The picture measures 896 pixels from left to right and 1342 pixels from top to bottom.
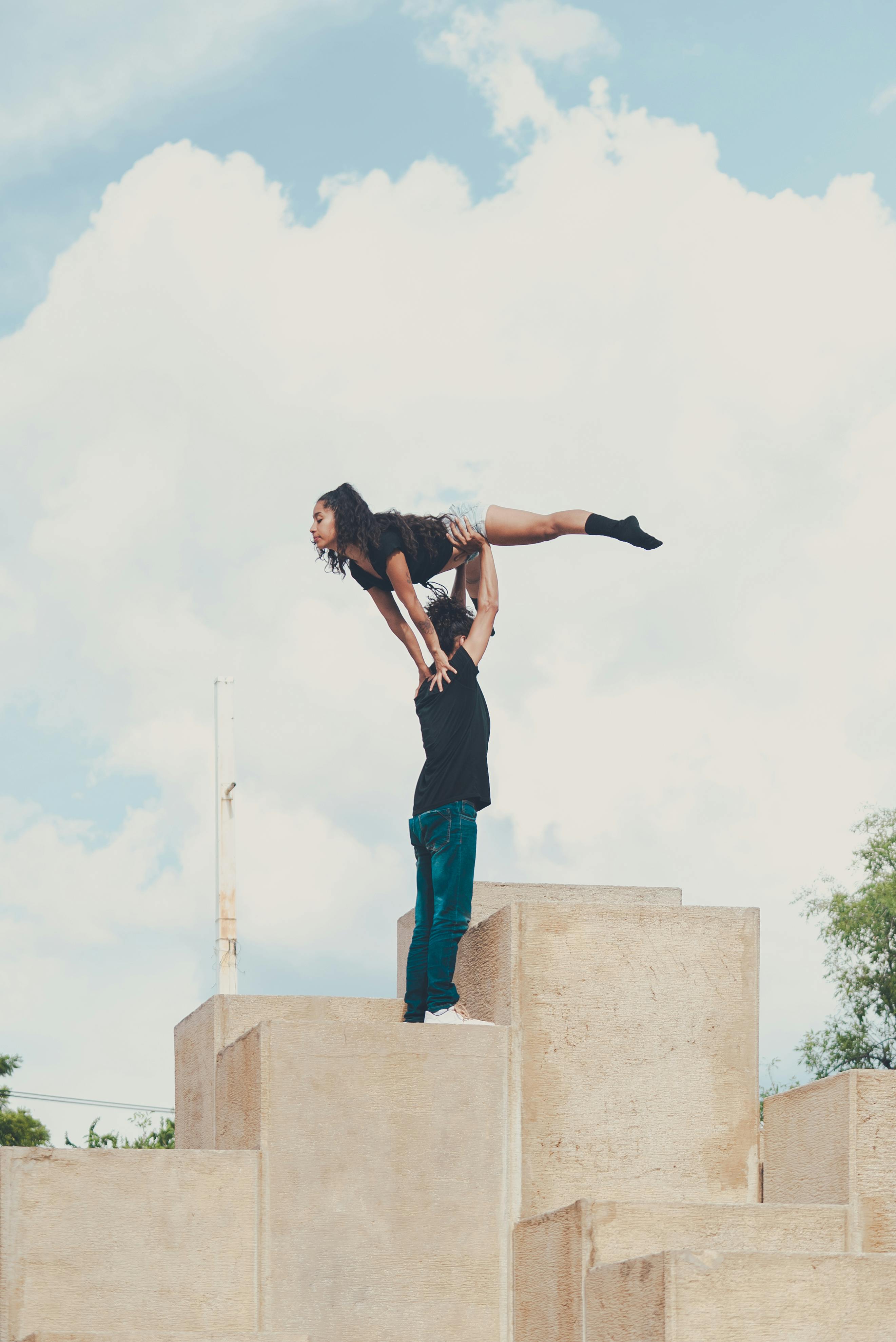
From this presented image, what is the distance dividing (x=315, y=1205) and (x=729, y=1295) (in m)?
2.31

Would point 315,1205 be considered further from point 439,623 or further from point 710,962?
A: point 439,623

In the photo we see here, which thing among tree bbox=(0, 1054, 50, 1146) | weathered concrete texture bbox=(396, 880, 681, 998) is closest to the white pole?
weathered concrete texture bbox=(396, 880, 681, 998)

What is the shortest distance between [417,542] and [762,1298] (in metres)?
4.64

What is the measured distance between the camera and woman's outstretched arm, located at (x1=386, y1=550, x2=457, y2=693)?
974 cm

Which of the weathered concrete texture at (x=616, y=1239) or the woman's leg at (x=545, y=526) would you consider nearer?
the weathered concrete texture at (x=616, y=1239)

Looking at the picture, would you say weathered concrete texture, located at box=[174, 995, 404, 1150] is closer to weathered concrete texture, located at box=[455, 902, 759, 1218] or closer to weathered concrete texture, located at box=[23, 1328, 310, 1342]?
weathered concrete texture, located at box=[455, 902, 759, 1218]

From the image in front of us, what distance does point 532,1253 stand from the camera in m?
8.50

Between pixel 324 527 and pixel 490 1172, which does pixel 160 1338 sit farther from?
pixel 324 527

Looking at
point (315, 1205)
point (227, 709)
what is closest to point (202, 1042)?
point (315, 1205)

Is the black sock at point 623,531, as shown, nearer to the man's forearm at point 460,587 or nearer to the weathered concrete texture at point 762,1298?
the man's forearm at point 460,587

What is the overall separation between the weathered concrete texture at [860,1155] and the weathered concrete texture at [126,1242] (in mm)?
2851

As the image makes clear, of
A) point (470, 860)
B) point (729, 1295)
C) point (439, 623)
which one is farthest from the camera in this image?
point (439, 623)

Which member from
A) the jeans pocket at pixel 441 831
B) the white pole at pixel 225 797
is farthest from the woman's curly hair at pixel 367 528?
the white pole at pixel 225 797

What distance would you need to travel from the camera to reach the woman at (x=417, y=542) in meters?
9.87
